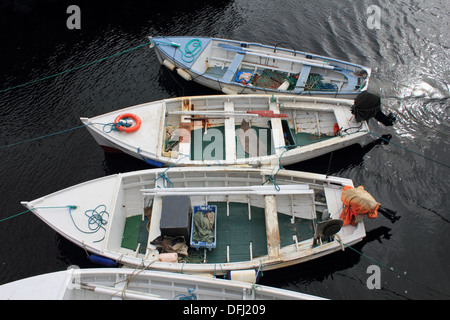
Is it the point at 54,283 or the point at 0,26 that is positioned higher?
the point at 0,26

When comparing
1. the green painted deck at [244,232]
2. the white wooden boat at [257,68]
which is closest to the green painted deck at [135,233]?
the green painted deck at [244,232]

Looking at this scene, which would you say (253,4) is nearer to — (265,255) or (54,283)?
(265,255)

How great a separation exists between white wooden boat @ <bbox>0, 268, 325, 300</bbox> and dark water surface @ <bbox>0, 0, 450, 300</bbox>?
2.41 metres

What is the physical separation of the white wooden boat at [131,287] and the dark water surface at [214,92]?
2411mm

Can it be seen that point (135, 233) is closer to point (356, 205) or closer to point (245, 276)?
point (245, 276)

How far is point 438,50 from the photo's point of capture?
17.7 metres

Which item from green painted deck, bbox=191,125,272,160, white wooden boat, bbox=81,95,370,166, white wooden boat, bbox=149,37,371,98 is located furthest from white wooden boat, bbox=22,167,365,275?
white wooden boat, bbox=149,37,371,98

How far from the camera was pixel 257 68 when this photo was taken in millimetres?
15398

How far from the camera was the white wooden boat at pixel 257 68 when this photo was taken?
46.1 ft

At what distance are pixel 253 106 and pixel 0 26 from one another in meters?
17.9

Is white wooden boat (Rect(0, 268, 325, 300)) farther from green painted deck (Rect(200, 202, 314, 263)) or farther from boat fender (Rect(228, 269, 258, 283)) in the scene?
green painted deck (Rect(200, 202, 314, 263))

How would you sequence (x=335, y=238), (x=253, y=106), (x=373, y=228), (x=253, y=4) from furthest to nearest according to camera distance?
(x=253, y=4) < (x=253, y=106) < (x=373, y=228) < (x=335, y=238)

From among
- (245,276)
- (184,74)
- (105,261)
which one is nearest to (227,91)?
(184,74)

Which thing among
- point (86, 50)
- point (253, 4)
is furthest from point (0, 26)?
point (253, 4)
